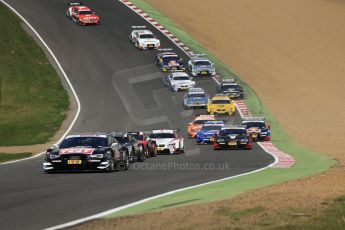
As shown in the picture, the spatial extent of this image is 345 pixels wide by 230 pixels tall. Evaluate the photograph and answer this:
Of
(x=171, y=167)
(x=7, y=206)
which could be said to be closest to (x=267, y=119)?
(x=171, y=167)

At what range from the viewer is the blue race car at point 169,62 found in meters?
72.6

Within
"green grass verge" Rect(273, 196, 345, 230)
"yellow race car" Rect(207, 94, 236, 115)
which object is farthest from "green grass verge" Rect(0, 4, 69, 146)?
"green grass verge" Rect(273, 196, 345, 230)

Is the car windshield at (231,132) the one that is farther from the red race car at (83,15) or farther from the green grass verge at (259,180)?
the red race car at (83,15)

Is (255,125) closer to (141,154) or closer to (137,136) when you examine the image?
(137,136)

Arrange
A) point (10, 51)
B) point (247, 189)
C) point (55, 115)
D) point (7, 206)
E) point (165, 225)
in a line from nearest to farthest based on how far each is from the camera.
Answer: point (165, 225)
point (7, 206)
point (247, 189)
point (55, 115)
point (10, 51)

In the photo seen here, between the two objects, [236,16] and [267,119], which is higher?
[236,16]

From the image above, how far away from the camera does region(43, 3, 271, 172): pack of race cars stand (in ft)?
92.4

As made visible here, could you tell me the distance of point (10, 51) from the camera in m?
73.1

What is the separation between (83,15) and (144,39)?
830cm

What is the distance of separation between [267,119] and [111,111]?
9653mm

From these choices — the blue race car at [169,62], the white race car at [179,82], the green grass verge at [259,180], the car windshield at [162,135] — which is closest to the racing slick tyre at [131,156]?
the green grass verge at [259,180]

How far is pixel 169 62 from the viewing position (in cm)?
7269

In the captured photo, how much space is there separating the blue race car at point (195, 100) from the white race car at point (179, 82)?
167 inches

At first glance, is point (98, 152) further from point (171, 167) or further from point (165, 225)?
point (165, 225)
